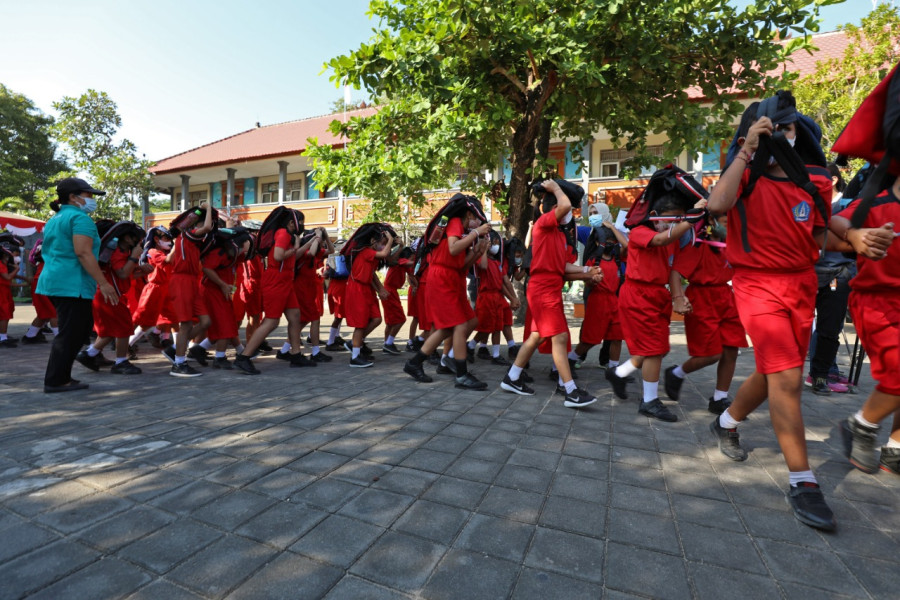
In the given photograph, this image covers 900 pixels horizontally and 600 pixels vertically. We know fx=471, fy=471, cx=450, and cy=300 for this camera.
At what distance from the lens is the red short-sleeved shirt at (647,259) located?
413 cm

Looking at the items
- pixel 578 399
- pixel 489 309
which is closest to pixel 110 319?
pixel 489 309

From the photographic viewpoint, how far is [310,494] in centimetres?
241

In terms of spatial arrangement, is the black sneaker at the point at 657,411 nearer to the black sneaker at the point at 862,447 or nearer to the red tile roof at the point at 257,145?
the black sneaker at the point at 862,447

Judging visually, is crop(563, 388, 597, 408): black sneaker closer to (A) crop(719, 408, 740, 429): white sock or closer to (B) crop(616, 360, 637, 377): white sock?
(B) crop(616, 360, 637, 377): white sock

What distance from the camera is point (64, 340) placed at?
4.52m

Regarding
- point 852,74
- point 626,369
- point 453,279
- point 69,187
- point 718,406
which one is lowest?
point 718,406

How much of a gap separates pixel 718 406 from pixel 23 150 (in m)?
48.8

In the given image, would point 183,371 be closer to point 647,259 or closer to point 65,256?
point 65,256

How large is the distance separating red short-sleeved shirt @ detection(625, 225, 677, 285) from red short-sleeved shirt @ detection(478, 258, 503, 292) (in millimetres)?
2493

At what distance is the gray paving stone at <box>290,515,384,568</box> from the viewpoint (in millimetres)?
1892

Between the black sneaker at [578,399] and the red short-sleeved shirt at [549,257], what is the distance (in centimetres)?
99

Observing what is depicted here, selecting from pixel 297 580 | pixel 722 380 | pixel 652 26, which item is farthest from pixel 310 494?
pixel 652 26

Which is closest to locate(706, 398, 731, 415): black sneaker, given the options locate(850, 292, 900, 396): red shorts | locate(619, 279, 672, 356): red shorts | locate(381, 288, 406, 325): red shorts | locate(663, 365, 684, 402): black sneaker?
locate(663, 365, 684, 402): black sneaker

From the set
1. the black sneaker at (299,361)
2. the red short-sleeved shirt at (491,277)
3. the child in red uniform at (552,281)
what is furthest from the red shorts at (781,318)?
the black sneaker at (299,361)
